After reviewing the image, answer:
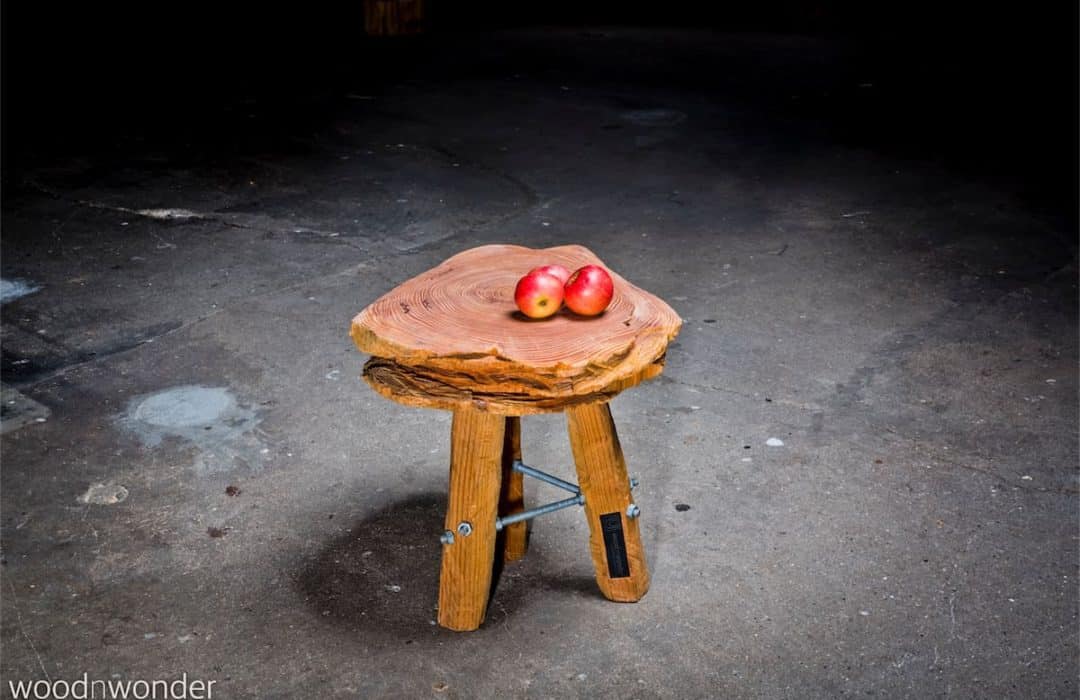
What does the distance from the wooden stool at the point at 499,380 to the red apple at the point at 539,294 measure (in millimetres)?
41

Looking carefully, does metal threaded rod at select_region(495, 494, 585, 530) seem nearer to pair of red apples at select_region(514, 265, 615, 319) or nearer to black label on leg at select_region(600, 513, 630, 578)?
black label on leg at select_region(600, 513, 630, 578)

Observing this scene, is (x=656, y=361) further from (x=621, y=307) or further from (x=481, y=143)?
(x=481, y=143)

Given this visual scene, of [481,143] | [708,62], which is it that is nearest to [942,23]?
[708,62]

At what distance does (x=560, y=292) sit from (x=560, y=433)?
1462mm

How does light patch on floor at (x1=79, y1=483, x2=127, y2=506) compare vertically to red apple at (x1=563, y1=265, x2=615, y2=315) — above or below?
below

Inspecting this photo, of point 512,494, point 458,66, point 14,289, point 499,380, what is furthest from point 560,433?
point 458,66

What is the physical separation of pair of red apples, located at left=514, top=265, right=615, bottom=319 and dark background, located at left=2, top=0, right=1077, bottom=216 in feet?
17.9

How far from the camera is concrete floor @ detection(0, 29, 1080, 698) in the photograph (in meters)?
3.15

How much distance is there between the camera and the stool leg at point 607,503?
3.12 metres

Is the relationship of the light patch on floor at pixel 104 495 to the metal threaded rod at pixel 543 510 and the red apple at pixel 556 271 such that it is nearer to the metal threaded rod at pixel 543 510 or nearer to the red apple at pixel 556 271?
the metal threaded rod at pixel 543 510

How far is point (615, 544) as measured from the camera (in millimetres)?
3250

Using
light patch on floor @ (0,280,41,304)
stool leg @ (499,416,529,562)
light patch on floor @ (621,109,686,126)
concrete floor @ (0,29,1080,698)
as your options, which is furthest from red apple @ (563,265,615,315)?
light patch on floor @ (621,109,686,126)

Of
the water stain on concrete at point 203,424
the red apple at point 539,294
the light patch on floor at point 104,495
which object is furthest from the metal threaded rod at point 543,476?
the light patch on floor at point 104,495

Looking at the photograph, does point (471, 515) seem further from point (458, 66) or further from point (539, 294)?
point (458, 66)
